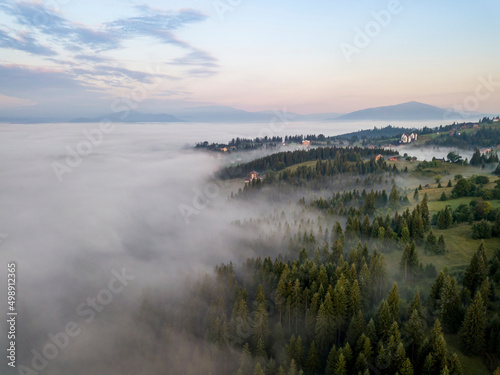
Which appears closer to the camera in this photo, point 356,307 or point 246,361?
point 246,361

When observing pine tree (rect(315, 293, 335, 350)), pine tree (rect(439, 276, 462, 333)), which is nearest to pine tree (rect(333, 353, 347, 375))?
pine tree (rect(315, 293, 335, 350))

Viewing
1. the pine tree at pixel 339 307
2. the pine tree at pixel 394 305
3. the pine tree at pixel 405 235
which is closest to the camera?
the pine tree at pixel 394 305

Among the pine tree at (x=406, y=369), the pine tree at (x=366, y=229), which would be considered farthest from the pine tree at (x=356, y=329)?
the pine tree at (x=366, y=229)

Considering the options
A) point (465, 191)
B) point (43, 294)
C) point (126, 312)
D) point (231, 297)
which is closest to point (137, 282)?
point (126, 312)

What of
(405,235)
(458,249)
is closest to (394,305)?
(405,235)

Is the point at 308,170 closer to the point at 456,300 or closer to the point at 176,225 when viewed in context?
the point at 176,225

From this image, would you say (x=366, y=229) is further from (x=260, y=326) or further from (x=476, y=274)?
(x=260, y=326)

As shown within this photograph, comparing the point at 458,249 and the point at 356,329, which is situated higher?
the point at 458,249

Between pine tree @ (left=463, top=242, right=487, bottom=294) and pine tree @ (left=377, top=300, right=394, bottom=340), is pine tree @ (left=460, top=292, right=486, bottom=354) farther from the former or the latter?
pine tree @ (left=463, top=242, right=487, bottom=294)

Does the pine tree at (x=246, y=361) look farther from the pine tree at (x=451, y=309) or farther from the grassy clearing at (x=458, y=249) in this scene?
the grassy clearing at (x=458, y=249)
